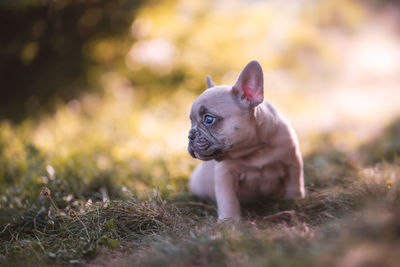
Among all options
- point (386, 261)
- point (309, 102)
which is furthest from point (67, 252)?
point (309, 102)

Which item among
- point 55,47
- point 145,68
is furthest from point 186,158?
point 55,47

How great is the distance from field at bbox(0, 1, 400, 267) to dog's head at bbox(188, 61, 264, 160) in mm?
504

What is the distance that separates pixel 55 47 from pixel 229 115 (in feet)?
13.5

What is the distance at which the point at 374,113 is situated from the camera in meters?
6.38

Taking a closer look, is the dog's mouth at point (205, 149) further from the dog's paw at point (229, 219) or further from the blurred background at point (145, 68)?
the blurred background at point (145, 68)

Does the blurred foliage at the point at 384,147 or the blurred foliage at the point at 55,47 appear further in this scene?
the blurred foliage at the point at 55,47

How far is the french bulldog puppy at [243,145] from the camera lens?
2479 millimetres

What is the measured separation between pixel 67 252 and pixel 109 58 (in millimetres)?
4529

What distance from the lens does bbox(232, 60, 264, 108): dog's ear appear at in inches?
97.7

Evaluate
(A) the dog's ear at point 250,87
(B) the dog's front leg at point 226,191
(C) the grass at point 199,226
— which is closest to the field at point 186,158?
(C) the grass at point 199,226

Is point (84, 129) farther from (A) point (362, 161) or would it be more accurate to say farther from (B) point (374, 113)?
(B) point (374, 113)

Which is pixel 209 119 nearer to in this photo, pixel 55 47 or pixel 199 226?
pixel 199 226

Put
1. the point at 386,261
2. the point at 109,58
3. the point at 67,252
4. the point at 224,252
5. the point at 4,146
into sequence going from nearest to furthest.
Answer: the point at 386,261 < the point at 224,252 < the point at 67,252 < the point at 4,146 < the point at 109,58

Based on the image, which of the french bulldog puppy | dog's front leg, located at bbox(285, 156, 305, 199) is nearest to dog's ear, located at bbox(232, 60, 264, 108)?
the french bulldog puppy
